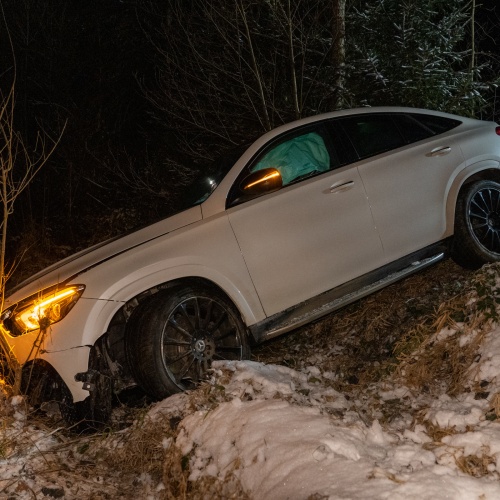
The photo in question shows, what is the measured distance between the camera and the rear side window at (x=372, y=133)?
513cm

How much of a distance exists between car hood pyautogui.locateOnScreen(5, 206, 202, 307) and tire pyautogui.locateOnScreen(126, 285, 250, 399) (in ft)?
1.46

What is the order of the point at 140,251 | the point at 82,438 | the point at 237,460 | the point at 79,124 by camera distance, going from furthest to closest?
1. the point at 79,124
2. the point at 140,251
3. the point at 82,438
4. the point at 237,460

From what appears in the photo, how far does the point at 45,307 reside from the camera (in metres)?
4.00

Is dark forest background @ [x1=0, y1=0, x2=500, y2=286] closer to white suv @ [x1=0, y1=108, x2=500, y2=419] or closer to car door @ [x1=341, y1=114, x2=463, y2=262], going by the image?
white suv @ [x1=0, y1=108, x2=500, y2=419]

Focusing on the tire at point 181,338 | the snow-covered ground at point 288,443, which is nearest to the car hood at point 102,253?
the tire at point 181,338

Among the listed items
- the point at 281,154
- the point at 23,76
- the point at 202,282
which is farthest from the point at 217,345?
the point at 23,76

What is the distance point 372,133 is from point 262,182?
1.33 meters

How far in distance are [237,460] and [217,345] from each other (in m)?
1.22

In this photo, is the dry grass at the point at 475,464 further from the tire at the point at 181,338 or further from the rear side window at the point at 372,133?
the rear side window at the point at 372,133

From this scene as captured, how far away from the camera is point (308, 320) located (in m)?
4.57

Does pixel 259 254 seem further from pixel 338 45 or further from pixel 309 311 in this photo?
pixel 338 45

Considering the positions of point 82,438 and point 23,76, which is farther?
point 23,76

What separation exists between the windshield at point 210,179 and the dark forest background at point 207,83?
641 mm

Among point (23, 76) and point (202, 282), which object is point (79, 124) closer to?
point (23, 76)
